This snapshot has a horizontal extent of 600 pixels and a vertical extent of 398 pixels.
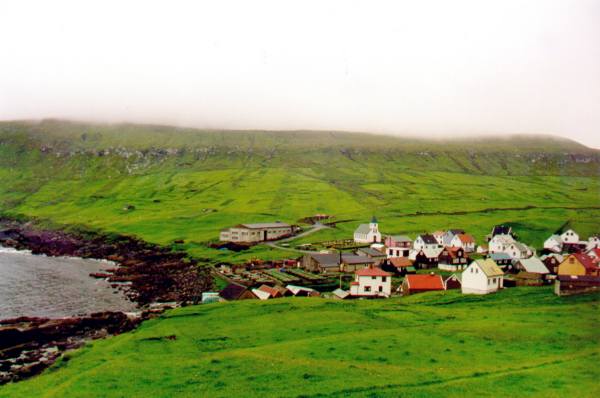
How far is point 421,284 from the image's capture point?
86812 millimetres

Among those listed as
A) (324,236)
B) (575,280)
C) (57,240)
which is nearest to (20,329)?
(575,280)

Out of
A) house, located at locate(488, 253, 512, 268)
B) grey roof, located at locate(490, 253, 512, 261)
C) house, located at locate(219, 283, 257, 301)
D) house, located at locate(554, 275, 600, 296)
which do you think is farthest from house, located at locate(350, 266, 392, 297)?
house, located at locate(488, 253, 512, 268)

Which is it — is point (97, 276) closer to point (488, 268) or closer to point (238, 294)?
point (238, 294)

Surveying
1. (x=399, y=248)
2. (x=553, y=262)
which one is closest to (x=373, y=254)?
(x=399, y=248)

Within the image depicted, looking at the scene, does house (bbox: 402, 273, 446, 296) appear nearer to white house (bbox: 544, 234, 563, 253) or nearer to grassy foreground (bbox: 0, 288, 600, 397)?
grassy foreground (bbox: 0, 288, 600, 397)

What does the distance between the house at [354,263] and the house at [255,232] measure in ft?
157

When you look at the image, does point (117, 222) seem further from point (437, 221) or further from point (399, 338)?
point (399, 338)

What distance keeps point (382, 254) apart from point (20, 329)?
7802 cm

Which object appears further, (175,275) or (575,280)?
(175,275)

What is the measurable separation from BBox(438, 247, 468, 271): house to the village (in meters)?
0.20

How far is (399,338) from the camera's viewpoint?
177 ft

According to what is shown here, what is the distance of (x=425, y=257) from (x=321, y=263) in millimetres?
22948

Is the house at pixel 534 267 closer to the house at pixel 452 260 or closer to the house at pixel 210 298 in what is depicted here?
the house at pixel 452 260

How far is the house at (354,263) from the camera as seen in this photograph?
113125 mm
